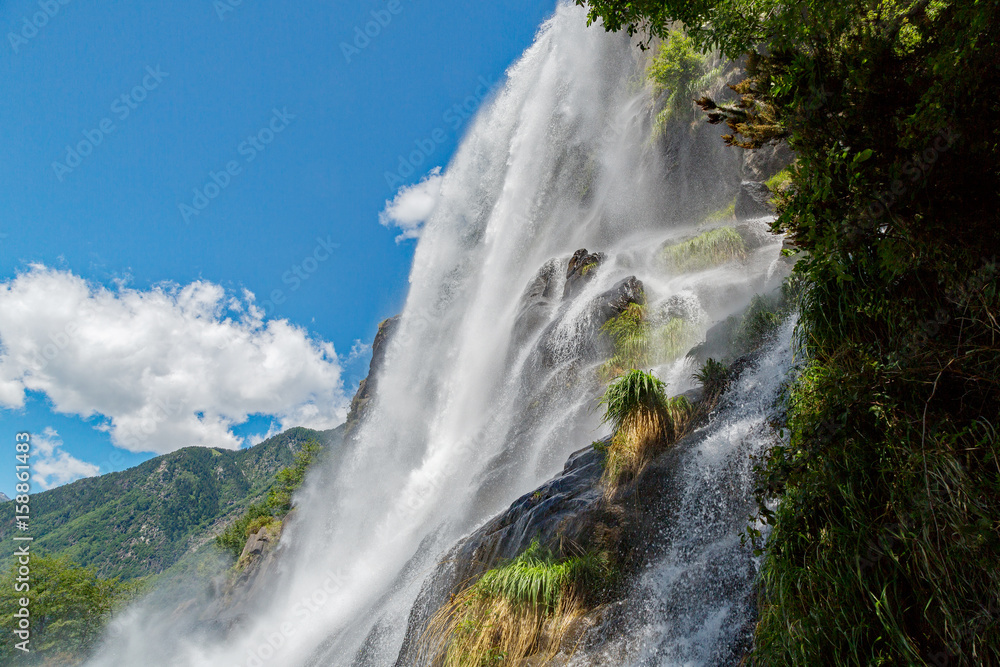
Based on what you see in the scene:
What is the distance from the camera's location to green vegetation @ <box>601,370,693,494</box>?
6.75 meters

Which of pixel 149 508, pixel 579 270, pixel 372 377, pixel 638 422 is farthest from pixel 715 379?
pixel 149 508

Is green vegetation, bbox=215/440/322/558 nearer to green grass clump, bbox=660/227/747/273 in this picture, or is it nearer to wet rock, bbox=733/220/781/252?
green grass clump, bbox=660/227/747/273

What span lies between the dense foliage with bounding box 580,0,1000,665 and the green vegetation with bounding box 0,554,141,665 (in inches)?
1403

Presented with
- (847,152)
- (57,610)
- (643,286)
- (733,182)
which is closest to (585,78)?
(733,182)

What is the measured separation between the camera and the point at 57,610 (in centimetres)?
2661

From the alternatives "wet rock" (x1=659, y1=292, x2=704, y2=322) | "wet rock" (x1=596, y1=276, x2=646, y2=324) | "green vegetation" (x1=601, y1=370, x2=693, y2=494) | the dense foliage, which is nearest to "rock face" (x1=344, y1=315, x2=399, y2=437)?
"wet rock" (x1=596, y1=276, x2=646, y2=324)

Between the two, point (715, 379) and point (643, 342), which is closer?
point (715, 379)

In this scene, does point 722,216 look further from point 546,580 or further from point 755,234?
point 546,580

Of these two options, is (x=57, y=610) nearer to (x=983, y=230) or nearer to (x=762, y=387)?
(x=762, y=387)

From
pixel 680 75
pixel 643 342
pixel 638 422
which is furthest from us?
pixel 680 75

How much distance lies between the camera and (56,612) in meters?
26.7

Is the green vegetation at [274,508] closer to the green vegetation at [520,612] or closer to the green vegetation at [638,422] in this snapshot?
the green vegetation at [520,612]

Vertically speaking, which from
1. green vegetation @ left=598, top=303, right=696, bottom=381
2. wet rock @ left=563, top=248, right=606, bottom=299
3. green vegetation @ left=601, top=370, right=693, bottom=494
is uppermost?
wet rock @ left=563, top=248, right=606, bottom=299

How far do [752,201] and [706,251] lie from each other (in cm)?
219
